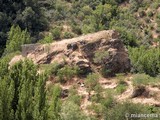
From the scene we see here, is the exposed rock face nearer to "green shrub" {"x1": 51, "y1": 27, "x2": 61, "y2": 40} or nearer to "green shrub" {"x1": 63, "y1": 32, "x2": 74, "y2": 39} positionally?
"green shrub" {"x1": 51, "y1": 27, "x2": 61, "y2": 40}

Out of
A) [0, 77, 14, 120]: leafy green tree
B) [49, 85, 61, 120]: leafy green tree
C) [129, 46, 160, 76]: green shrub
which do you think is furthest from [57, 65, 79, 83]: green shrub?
[0, 77, 14, 120]: leafy green tree

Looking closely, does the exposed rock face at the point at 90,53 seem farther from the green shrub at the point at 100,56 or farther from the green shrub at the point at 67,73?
the green shrub at the point at 67,73

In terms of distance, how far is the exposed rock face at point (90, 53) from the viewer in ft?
148

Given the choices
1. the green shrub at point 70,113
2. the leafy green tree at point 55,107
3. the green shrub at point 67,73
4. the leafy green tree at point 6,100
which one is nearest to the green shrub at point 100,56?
the green shrub at point 67,73

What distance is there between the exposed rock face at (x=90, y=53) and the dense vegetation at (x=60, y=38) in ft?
3.07

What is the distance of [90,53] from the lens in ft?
152

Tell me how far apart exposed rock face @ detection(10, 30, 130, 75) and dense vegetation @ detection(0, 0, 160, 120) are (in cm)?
94

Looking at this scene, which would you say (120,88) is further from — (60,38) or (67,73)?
(60,38)

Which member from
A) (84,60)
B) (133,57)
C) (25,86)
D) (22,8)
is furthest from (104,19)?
(25,86)

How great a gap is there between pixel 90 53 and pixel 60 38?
27.2 metres

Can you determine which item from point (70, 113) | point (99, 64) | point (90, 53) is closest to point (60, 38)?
point (90, 53)

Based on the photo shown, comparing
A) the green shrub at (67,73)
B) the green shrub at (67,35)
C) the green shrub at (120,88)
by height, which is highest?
the green shrub at (67,35)

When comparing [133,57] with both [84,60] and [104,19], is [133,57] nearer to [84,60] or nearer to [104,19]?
[84,60]

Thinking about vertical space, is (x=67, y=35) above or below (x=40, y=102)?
above
